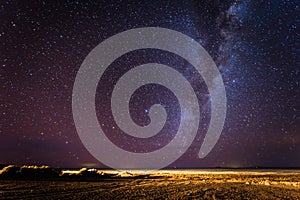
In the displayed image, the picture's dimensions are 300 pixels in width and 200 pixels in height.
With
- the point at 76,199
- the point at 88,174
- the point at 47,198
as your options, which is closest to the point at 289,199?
the point at 76,199

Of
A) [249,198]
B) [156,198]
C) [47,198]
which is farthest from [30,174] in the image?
[249,198]

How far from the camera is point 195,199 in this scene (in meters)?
17.0

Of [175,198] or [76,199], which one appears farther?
[175,198]

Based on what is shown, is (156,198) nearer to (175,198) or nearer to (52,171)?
(175,198)

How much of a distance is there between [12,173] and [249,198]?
2856 centimetres

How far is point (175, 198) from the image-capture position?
17.2 m

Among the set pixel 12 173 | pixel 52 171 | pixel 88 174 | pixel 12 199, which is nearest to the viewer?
pixel 12 199

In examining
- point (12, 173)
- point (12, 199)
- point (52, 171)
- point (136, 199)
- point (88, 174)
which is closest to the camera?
point (12, 199)

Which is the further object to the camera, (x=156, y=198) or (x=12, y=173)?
(x=12, y=173)

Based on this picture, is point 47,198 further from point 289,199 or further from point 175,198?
point 289,199

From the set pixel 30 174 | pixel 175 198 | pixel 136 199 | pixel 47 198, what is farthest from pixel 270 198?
pixel 30 174

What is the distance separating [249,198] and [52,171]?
1083 inches

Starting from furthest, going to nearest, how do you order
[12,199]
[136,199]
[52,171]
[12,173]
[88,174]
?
[88,174], [52,171], [12,173], [136,199], [12,199]

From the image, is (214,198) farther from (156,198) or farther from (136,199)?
(136,199)
